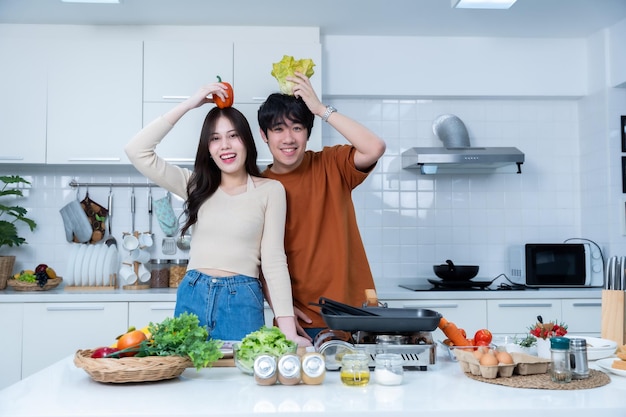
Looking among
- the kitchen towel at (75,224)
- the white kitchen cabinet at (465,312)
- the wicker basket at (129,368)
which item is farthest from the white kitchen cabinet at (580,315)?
the kitchen towel at (75,224)

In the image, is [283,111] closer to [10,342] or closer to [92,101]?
[92,101]

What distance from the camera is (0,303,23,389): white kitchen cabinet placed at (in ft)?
11.0

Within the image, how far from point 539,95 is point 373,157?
233cm

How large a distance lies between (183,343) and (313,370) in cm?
32

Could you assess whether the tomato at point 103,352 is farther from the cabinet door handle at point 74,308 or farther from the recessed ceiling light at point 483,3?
the recessed ceiling light at point 483,3

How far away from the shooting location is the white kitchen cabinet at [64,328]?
132 inches

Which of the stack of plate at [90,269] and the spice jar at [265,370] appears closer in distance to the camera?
the spice jar at [265,370]

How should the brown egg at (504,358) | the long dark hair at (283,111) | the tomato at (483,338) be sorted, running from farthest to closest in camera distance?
1. the long dark hair at (283,111)
2. the tomato at (483,338)
3. the brown egg at (504,358)

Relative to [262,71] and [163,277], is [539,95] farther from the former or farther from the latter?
[163,277]

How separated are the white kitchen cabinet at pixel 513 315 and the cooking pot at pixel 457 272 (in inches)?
8.4

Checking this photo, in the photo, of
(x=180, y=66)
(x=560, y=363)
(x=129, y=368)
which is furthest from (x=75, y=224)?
(x=560, y=363)

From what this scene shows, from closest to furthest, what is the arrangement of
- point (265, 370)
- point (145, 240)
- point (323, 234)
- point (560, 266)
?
point (265, 370), point (323, 234), point (560, 266), point (145, 240)

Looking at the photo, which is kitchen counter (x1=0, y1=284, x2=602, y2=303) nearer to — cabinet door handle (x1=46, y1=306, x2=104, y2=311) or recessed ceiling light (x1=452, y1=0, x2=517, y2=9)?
cabinet door handle (x1=46, y1=306, x2=104, y2=311)

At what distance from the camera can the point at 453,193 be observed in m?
4.20
